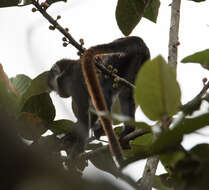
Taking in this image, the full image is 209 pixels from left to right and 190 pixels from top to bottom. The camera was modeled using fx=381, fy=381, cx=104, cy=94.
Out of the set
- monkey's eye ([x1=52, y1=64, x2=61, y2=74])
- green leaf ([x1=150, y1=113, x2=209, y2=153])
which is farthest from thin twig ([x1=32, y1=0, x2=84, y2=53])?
monkey's eye ([x1=52, y1=64, x2=61, y2=74])

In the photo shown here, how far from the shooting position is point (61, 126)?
1.85 meters

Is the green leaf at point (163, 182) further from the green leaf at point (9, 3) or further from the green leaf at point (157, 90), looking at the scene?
the green leaf at point (9, 3)

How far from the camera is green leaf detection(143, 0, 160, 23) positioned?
9.35 ft

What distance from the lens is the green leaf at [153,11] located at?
2.85 metres

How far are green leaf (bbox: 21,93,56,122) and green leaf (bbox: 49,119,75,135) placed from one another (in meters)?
0.03

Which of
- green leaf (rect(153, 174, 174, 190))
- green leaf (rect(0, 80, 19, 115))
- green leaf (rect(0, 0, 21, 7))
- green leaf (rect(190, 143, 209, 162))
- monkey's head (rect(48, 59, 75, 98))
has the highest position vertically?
green leaf (rect(0, 0, 21, 7))

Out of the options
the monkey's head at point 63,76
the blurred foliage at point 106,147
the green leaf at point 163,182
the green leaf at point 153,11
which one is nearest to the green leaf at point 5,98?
the blurred foliage at point 106,147

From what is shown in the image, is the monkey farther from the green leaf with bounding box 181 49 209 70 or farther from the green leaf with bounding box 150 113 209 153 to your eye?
the green leaf with bounding box 150 113 209 153

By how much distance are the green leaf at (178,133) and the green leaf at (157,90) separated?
0.07 m

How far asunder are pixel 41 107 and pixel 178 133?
1.12 meters

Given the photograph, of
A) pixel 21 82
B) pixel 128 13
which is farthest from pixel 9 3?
pixel 128 13

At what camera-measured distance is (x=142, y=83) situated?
0.84 meters

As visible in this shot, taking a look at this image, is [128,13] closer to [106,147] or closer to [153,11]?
Answer: [153,11]

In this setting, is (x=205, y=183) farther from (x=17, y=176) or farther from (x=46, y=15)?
(x=46, y=15)
